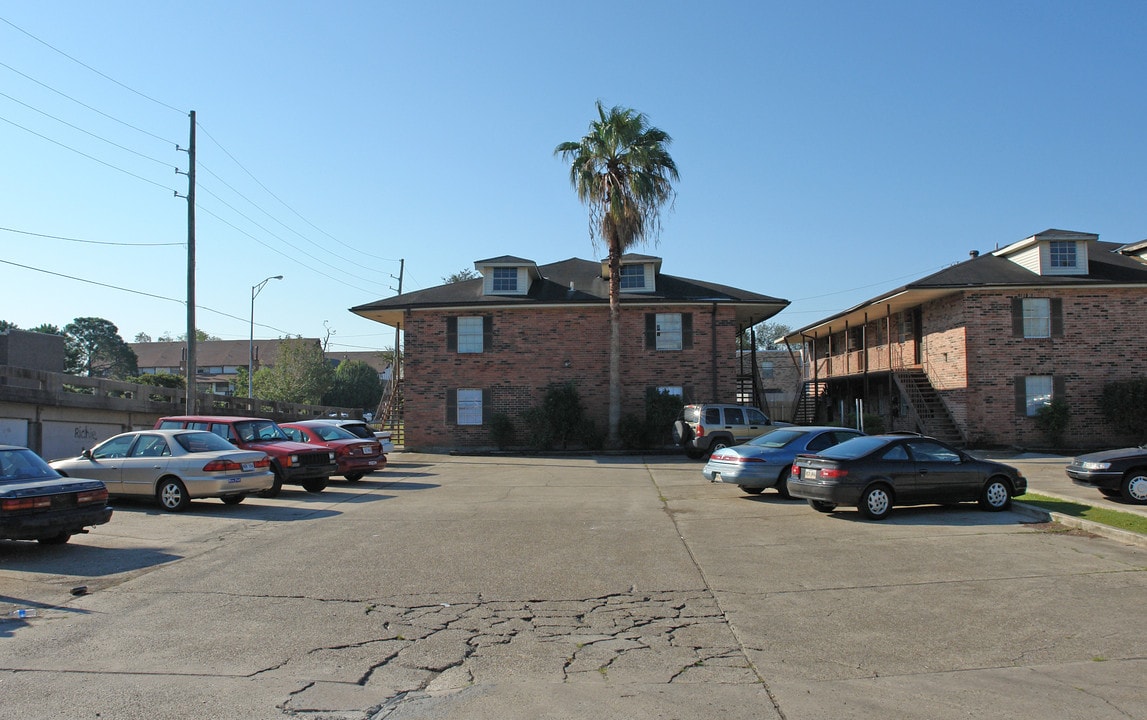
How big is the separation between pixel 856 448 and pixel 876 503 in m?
1.02

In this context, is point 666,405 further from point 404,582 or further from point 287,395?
point 287,395

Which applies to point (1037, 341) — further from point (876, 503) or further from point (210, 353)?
point (210, 353)

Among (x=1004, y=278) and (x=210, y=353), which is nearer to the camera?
(x=1004, y=278)

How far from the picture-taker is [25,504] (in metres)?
9.61

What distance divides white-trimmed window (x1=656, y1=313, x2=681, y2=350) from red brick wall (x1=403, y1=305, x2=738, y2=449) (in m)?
0.21

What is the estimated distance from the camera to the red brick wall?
30.7m

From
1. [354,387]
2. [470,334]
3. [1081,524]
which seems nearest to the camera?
[1081,524]

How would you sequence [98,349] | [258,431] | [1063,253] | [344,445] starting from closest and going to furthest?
[258,431], [344,445], [1063,253], [98,349]

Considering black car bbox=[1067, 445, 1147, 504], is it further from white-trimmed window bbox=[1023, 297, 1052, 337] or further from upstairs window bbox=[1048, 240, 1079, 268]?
upstairs window bbox=[1048, 240, 1079, 268]

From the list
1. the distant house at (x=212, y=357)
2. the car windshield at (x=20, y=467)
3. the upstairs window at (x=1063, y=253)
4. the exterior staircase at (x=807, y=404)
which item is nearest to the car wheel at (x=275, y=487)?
the car windshield at (x=20, y=467)

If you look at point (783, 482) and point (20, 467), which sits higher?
point (20, 467)

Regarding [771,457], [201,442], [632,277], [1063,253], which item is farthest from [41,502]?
[1063,253]

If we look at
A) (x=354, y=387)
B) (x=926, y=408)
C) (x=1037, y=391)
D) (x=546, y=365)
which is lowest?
(x=926, y=408)

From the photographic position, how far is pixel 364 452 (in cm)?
1962
